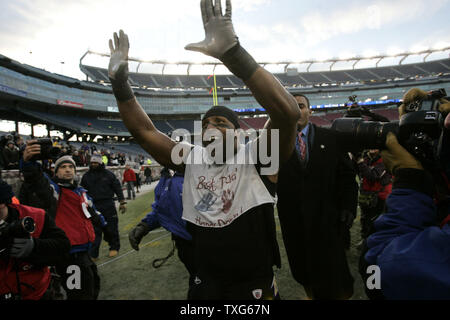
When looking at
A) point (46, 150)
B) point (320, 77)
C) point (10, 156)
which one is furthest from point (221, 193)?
point (320, 77)

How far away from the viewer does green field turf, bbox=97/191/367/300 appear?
2.88m

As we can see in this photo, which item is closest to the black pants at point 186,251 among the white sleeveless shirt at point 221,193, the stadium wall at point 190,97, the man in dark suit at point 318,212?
the man in dark suit at point 318,212

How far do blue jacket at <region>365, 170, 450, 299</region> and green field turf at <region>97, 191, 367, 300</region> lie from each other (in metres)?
2.09

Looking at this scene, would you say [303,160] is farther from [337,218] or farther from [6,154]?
[6,154]

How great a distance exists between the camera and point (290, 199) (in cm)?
210

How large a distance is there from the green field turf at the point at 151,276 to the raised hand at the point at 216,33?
266 cm

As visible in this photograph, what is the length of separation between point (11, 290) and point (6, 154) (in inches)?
315

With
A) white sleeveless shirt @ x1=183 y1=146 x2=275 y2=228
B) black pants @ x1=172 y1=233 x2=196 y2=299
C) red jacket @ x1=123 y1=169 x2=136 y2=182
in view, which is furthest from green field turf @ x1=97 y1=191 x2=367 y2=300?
red jacket @ x1=123 y1=169 x2=136 y2=182

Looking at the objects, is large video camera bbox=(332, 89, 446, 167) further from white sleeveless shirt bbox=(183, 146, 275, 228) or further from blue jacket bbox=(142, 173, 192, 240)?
blue jacket bbox=(142, 173, 192, 240)

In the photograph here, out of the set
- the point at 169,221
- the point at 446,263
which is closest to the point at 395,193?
the point at 446,263

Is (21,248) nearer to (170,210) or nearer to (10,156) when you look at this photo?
(170,210)

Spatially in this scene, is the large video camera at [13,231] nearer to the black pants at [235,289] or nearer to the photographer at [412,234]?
the black pants at [235,289]

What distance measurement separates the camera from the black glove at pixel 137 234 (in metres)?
2.52

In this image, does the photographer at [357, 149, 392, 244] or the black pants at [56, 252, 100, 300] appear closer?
the black pants at [56, 252, 100, 300]
